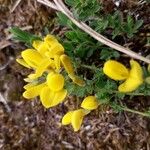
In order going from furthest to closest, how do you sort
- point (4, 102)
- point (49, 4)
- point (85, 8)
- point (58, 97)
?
point (4, 102), point (49, 4), point (85, 8), point (58, 97)

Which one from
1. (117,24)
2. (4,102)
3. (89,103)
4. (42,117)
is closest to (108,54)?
(117,24)

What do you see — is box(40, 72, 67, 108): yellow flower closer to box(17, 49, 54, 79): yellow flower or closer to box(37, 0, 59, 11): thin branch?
box(17, 49, 54, 79): yellow flower

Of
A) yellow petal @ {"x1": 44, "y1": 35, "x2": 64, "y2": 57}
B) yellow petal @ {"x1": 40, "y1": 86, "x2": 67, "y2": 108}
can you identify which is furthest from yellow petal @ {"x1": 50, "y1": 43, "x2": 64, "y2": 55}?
yellow petal @ {"x1": 40, "y1": 86, "x2": 67, "y2": 108}

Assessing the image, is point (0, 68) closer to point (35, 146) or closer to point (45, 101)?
point (35, 146)

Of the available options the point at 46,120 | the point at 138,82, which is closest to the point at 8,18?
the point at 46,120

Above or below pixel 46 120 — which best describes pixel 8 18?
above

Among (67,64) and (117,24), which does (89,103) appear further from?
(117,24)
